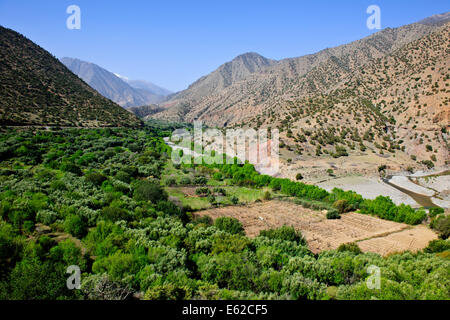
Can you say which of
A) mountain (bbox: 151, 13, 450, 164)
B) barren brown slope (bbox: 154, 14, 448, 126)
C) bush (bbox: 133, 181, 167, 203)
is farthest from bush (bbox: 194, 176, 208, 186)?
barren brown slope (bbox: 154, 14, 448, 126)

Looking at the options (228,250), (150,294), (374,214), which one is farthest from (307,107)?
(150,294)

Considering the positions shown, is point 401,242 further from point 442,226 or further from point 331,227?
point 331,227

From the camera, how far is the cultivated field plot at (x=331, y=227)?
18422 millimetres

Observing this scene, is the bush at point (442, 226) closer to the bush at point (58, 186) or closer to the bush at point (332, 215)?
the bush at point (332, 215)

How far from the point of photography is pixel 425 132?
162 feet

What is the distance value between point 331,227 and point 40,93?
7152 cm

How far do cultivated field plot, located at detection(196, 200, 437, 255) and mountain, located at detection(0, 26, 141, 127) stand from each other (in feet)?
172

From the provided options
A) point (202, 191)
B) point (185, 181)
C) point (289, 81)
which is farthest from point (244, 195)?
point (289, 81)

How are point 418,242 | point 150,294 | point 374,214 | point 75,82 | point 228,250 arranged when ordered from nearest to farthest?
1. point 150,294
2. point 228,250
3. point 418,242
4. point 374,214
5. point 75,82

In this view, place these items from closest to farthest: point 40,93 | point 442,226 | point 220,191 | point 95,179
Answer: point 442,226 → point 95,179 → point 220,191 → point 40,93

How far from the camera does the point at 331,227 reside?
22031 mm


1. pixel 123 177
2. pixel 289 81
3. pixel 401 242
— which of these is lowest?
pixel 401 242

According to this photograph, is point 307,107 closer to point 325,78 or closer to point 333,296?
point 325,78
